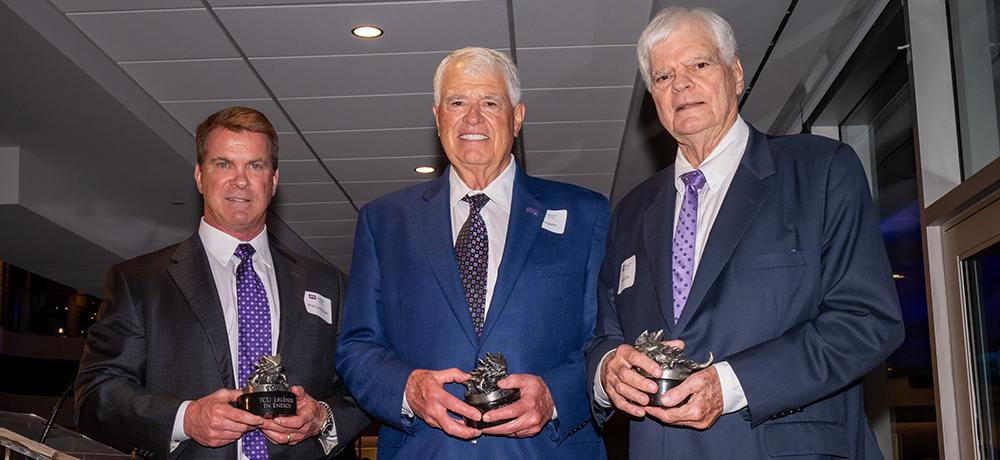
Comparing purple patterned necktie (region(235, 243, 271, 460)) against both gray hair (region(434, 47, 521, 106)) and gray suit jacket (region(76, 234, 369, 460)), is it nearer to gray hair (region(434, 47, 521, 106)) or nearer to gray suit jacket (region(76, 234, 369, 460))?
gray suit jacket (region(76, 234, 369, 460))

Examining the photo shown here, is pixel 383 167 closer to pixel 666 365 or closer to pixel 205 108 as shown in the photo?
pixel 205 108

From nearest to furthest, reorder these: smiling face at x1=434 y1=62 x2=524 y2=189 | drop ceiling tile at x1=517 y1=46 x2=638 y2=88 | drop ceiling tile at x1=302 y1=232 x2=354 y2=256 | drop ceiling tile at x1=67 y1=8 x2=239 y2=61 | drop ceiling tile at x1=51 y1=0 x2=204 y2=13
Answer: smiling face at x1=434 y1=62 x2=524 y2=189
drop ceiling tile at x1=51 y1=0 x2=204 y2=13
drop ceiling tile at x1=67 y1=8 x2=239 y2=61
drop ceiling tile at x1=517 y1=46 x2=638 y2=88
drop ceiling tile at x1=302 y1=232 x2=354 y2=256

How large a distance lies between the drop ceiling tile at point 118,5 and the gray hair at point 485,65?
260 cm

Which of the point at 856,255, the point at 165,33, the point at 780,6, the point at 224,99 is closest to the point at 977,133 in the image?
the point at 780,6

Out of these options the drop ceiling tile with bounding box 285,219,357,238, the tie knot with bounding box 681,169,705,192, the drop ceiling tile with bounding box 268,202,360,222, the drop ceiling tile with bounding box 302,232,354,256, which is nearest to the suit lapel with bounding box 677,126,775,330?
the tie knot with bounding box 681,169,705,192

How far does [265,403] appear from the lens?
209 cm

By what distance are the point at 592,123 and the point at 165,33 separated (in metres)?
3.22

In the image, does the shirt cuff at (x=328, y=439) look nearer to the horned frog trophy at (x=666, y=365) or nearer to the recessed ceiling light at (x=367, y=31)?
the horned frog trophy at (x=666, y=365)

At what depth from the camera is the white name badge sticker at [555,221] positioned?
2.30m

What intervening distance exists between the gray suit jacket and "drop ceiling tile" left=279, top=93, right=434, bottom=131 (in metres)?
3.43

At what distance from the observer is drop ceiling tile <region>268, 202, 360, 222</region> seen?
8.77 m

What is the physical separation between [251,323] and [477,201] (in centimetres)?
81

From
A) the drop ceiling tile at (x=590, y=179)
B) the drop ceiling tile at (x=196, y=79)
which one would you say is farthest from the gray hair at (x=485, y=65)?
the drop ceiling tile at (x=590, y=179)

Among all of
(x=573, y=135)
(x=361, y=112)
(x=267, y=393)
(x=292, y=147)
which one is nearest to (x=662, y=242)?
(x=267, y=393)
